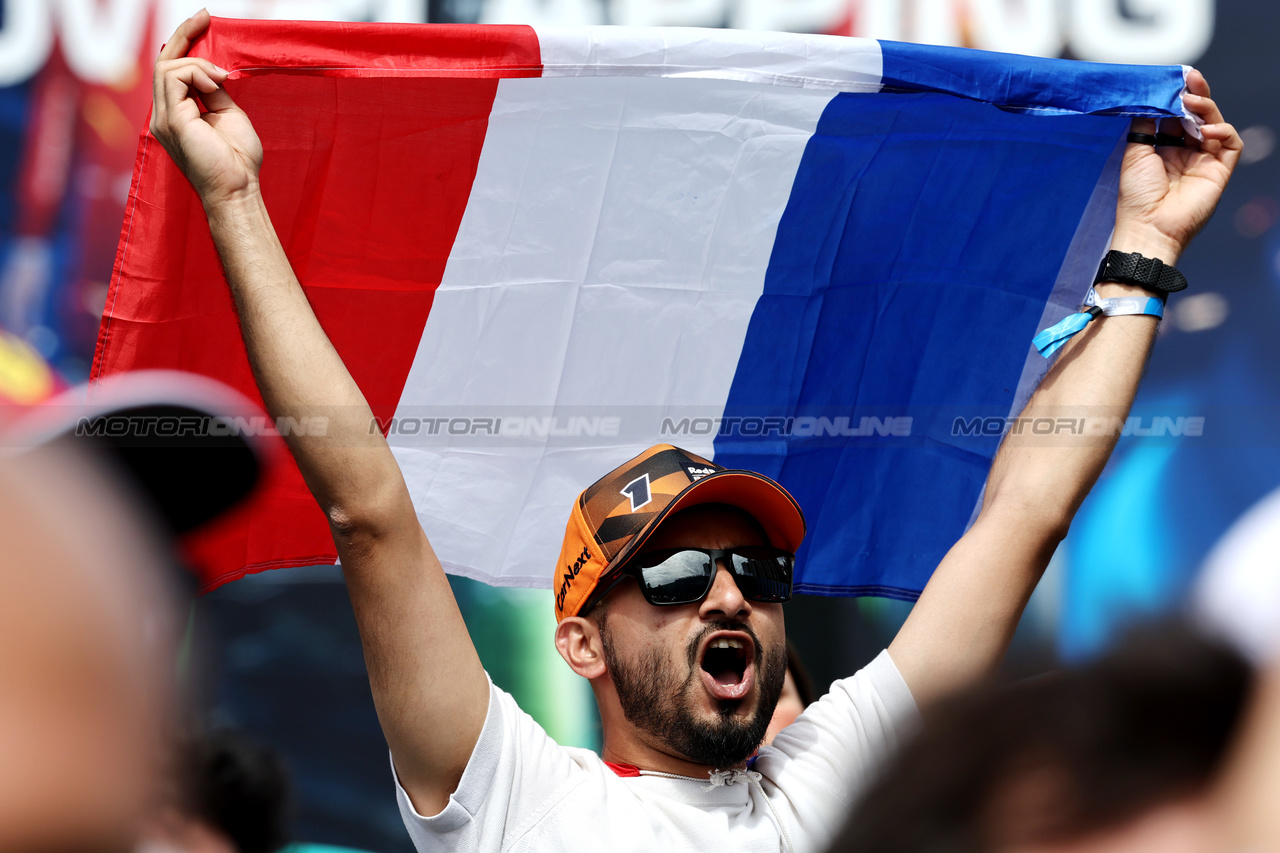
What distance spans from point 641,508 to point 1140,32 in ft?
10.9

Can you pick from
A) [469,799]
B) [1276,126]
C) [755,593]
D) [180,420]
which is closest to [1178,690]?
[180,420]

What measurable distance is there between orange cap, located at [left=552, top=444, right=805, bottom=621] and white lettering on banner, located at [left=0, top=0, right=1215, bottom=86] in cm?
246

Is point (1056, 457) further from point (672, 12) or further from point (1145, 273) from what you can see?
→ point (672, 12)

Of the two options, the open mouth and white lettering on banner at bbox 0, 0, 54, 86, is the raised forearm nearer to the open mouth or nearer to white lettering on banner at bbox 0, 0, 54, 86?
the open mouth

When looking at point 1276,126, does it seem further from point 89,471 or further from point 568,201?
point 89,471

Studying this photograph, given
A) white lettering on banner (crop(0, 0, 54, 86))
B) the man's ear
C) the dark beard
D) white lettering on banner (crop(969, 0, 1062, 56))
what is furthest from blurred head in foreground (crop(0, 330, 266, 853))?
white lettering on banner (crop(0, 0, 54, 86))

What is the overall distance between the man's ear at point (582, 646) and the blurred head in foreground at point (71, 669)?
1559 millimetres

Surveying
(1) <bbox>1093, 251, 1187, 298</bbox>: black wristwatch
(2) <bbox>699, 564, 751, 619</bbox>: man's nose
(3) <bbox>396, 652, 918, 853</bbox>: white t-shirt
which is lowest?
(3) <bbox>396, 652, 918, 853</bbox>: white t-shirt

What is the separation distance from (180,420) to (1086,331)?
1804 millimetres

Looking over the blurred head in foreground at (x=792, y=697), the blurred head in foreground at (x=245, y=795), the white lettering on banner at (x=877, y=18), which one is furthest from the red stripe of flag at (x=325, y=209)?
the white lettering on banner at (x=877, y=18)

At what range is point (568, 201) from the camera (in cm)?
224

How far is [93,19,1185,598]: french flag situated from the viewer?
208cm

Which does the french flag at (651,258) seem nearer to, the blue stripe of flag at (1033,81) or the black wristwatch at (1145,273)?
the blue stripe of flag at (1033,81)

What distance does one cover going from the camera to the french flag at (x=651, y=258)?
6.82 feet
